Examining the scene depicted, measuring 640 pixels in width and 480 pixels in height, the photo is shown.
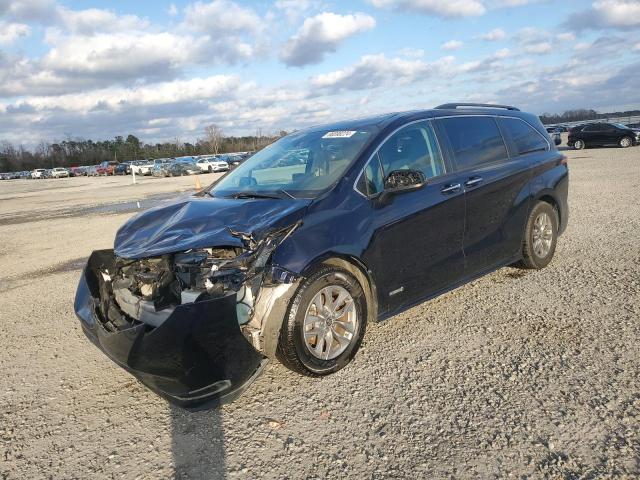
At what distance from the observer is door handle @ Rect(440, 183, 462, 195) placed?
426 centimetres

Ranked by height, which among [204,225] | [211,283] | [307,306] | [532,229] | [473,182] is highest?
[473,182]

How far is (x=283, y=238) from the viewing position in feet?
10.8

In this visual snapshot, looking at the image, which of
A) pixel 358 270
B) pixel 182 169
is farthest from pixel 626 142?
pixel 182 169

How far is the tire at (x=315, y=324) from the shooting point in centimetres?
323

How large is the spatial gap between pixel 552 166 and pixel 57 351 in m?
5.43

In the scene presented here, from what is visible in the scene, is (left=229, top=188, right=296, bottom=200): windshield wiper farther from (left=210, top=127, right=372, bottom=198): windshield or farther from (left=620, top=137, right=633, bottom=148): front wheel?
(left=620, top=137, right=633, bottom=148): front wheel

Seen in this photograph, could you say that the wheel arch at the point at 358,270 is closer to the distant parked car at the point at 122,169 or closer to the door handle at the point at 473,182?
the door handle at the point at 473,182

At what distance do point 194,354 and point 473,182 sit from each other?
2.95m

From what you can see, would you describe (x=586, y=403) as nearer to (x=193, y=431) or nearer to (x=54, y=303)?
(x=193, y=431)

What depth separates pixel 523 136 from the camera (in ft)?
17.9

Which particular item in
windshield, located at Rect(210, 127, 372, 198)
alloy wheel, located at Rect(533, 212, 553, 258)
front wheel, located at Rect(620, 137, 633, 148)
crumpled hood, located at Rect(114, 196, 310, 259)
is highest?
front wheel, located at Rect(620, 137, 633, 148)

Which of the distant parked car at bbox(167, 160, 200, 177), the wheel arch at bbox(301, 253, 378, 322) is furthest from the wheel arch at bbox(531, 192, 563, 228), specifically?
the distant parked car at bbox(167, 160, 200, 177)

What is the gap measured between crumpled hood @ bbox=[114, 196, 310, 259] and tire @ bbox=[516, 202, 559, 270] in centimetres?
289

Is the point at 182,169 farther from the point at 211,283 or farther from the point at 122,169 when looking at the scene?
the point at 211,283
